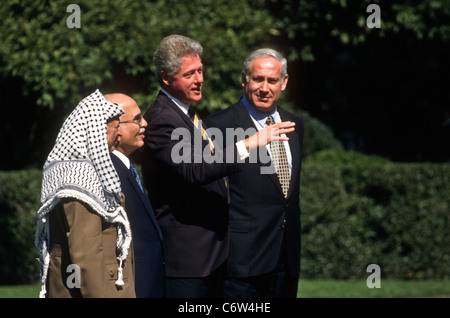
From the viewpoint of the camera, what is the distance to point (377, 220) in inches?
410

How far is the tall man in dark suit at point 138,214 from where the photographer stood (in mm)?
3898

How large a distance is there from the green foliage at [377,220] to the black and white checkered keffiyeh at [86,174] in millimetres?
6797

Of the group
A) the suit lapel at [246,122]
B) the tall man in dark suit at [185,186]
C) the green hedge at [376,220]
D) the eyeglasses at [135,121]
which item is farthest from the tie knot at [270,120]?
the green hedge at [376,220]

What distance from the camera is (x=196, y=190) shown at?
427cm

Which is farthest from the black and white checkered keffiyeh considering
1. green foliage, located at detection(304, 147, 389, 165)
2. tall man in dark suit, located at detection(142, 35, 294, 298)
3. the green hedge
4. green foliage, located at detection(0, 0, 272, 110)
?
green foliage, located at detection(304, 147, 389, 165)

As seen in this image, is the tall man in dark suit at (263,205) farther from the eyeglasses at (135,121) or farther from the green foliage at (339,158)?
the green foliage at (339,158)

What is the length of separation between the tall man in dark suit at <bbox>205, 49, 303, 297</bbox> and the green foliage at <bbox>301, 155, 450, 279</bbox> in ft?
18.2

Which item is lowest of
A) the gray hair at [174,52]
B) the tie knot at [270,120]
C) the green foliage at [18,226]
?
the green foliage at [18,226]

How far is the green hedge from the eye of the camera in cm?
1033

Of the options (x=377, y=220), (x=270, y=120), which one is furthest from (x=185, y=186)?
(x=377, y=220)

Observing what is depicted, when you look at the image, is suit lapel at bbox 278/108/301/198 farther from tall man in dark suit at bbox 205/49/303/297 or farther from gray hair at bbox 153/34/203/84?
gray hair at bbox 153/34/203/84

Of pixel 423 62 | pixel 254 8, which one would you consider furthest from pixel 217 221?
pixel 423 62

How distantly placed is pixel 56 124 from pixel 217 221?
740 centimetres

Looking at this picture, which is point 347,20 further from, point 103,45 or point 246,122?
point 246,122
